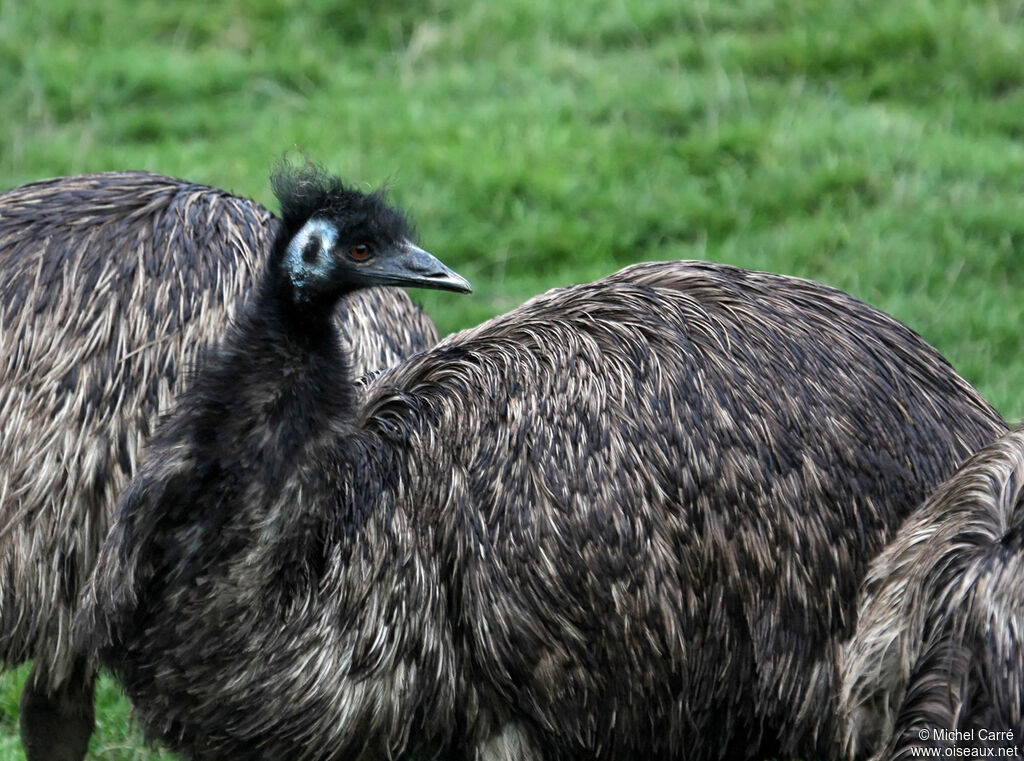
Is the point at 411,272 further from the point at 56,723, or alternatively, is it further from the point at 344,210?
the point at 56,723

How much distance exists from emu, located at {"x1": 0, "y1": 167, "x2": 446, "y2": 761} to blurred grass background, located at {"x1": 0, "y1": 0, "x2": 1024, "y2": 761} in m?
2.50

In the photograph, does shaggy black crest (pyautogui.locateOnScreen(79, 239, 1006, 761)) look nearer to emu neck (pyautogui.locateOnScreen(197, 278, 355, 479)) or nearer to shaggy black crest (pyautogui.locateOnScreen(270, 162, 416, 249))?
emu neck (pyautogui.locateOnScreen(197, 278, 355, 479))

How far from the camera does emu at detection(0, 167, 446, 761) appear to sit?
4.63 meters

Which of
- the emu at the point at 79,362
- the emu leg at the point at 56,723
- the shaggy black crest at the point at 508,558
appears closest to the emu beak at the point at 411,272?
the shaggy black crest at the point at 508,558

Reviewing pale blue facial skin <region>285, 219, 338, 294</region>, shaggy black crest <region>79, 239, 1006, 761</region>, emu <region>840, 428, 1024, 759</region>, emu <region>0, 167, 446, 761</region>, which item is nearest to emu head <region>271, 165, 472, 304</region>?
pale blue facial skin <region>285, 219, 338, 294</region>

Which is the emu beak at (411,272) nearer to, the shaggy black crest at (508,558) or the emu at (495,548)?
the emu at (495,548)

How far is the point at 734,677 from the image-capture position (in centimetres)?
432

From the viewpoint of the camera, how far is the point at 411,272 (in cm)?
450

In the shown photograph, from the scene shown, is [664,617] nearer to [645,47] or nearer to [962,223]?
[962,223]

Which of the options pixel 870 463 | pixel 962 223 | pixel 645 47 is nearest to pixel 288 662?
pixel 870 463

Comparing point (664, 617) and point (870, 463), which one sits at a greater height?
point (870, 463)

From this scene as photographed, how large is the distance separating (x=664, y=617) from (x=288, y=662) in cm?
89

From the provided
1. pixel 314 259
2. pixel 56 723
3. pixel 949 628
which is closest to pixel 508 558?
pixel 314 259

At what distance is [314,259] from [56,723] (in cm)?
164
